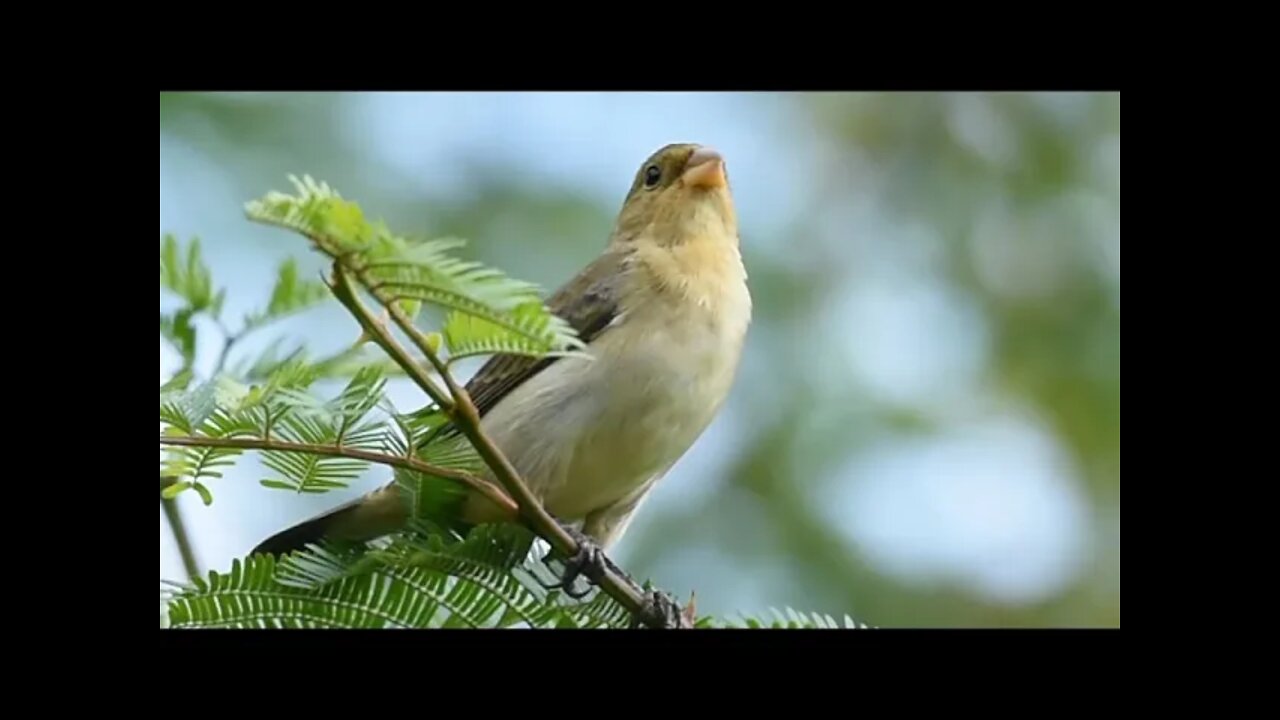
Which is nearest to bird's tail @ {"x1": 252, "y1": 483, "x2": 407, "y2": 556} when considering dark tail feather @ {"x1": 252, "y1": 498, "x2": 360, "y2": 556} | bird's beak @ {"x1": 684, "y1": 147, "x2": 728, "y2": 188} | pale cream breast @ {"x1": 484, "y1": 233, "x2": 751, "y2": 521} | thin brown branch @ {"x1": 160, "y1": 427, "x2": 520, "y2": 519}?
dark tail feather @ {"x1": 252, "y1": 498, "x2": 360, "y2": 556}

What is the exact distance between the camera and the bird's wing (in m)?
4.30

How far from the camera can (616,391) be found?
13.7ft

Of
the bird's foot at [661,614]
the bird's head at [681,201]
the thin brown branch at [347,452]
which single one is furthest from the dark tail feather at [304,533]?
the bird's head at [681,201]

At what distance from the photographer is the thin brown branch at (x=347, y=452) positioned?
262cm

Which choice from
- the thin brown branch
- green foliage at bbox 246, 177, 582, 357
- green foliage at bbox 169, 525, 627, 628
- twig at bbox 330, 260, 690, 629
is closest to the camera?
green foliage at bbox 246, 177, 582, 357

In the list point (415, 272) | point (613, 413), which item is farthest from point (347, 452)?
point (613, 413)

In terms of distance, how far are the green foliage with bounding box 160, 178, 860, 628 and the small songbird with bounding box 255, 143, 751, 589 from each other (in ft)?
2.89

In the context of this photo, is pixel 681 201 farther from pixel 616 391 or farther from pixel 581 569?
pixel 581 569

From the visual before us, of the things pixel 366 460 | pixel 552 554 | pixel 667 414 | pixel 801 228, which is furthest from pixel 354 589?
pixel 801 228

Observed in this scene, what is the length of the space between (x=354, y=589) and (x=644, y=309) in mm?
1688

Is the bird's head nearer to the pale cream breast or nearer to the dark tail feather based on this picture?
the pale cream breast

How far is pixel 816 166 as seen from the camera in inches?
343

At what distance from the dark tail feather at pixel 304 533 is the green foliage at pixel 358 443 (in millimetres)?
606

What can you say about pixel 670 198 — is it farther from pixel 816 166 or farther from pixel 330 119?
pixel 816 166
